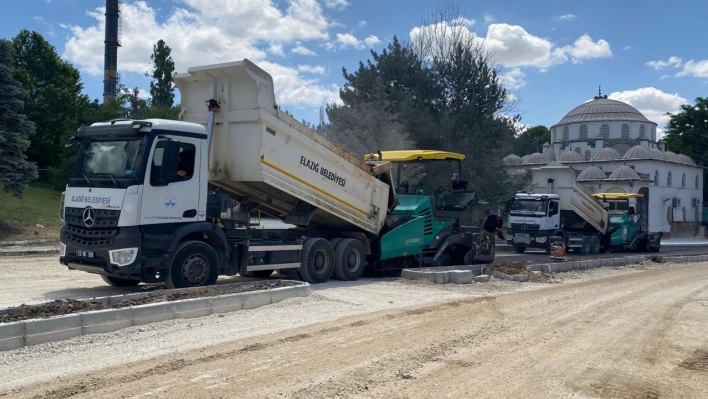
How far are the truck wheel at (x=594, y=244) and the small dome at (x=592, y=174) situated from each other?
37.1 metres

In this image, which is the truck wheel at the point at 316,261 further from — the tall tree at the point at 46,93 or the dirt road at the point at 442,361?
the tall tree at the point at 46,93

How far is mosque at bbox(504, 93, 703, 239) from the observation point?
64125 millimetres

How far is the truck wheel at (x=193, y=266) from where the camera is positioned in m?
10.2

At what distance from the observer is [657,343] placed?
791 cm

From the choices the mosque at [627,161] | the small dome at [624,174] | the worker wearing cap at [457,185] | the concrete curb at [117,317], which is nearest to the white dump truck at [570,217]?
the worker wearing cap at [457,185]

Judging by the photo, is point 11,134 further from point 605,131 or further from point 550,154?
point 605,131

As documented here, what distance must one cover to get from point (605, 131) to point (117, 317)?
76578mm

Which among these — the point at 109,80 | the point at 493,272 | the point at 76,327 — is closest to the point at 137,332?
the point at 76,327

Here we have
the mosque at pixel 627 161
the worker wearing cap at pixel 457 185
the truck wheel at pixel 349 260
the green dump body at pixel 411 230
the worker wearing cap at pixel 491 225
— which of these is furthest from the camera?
the mosque at pixel 627 161

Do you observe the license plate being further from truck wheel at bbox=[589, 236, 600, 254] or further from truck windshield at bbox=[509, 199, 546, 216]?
truck wheel at bbox=[589, 236, 600, 254]

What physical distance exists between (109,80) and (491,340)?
47289 millimetres

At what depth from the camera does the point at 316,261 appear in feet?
43.0

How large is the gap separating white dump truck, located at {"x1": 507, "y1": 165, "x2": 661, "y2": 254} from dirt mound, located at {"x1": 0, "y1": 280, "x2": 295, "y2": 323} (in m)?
→ 18.6

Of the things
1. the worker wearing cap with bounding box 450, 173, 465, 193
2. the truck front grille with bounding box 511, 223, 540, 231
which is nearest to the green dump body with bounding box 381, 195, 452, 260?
the worker wearing cap with bounding box 450, 173, 465, 193
